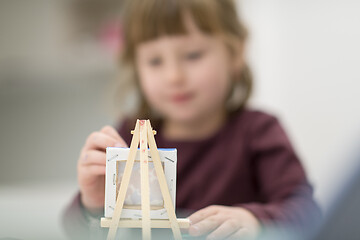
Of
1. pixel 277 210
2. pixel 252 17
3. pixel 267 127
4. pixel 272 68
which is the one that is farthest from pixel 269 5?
pixel 277 210

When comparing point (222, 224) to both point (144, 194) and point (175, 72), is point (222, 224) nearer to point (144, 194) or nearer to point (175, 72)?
point (144, 194)

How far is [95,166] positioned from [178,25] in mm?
275

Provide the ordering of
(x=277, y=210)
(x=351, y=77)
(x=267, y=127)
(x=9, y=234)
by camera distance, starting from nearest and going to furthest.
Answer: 1. (x=9, y=234)
2. (x=277, y=210)
3. (x=267, y=127)
4. (x=351, y=77)

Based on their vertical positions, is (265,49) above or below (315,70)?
above

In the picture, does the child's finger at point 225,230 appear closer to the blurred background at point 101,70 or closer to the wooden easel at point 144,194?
the wooden easel at point 144,194

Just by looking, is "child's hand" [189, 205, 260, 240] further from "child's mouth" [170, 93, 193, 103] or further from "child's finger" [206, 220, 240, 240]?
"child's mouth" [170, 93, 193, 103]

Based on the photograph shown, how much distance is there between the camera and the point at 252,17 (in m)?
1.21

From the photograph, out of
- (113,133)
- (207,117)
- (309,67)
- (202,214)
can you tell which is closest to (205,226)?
(202,214)

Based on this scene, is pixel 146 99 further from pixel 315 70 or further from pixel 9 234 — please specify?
pixel 315 70

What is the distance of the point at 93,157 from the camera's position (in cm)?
36

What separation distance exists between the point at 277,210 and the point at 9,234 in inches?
10.8

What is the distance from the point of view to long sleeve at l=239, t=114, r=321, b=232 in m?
0.41

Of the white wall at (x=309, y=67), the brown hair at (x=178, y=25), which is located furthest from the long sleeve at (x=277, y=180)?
the white wall at (x=309, y=67)

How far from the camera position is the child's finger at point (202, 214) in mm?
313
